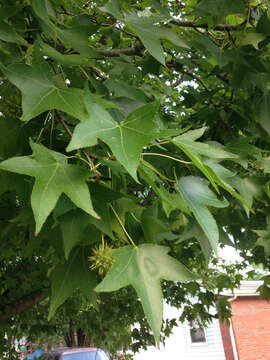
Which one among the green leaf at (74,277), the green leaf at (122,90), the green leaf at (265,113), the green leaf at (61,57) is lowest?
the green leaf at (74,277)

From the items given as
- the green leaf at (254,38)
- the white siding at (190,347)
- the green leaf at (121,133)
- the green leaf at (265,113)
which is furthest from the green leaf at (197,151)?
the white siding at (190,347)

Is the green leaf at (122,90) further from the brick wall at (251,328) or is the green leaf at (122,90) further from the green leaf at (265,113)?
the brick wall at (251,328)

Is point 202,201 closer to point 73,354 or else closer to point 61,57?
point 61,57

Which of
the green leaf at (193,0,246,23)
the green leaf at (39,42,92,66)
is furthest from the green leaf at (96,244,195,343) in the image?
the green leaf at (193,0,246,23)

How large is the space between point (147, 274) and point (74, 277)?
11.6 inches

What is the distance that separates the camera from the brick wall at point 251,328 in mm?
10438

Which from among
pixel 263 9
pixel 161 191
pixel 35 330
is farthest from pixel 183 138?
pixel 35 330

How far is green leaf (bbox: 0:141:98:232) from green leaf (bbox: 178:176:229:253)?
305 mm

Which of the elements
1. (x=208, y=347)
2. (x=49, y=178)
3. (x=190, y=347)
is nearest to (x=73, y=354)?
(x=208, y=347)

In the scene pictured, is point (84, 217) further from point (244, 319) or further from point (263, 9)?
point (244, 319)

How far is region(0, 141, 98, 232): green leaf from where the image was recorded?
0.74 meters

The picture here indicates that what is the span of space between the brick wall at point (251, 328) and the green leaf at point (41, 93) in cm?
1078

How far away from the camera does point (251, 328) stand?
10.6m

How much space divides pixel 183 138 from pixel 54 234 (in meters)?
0.46
